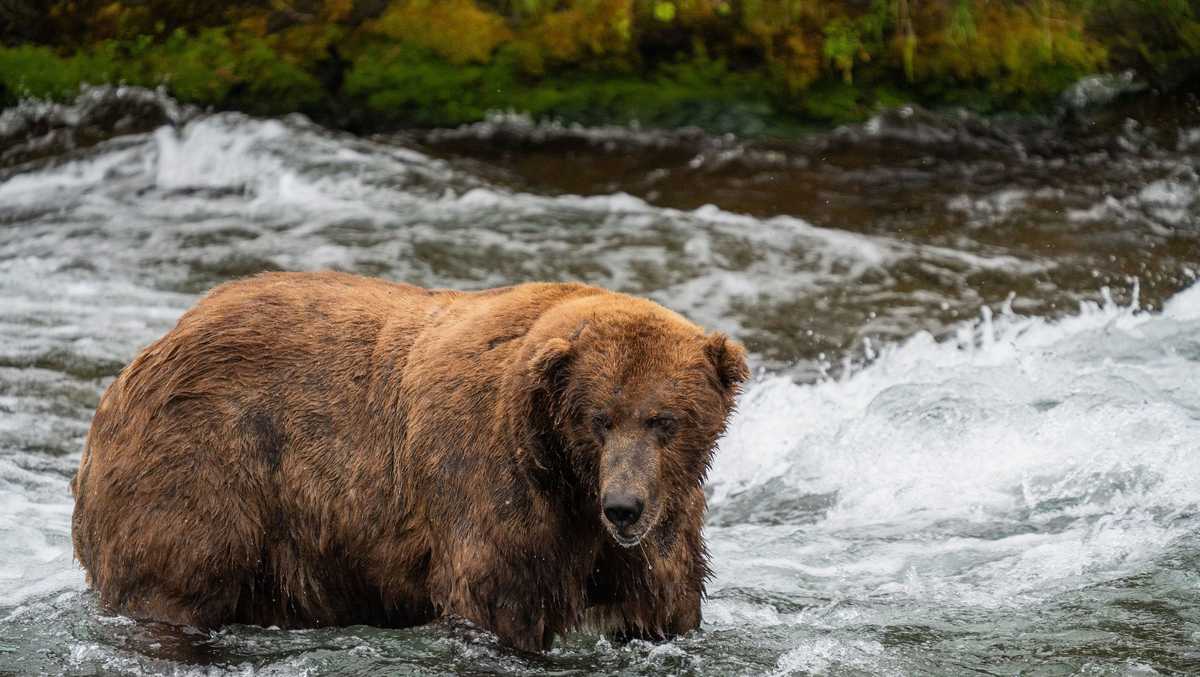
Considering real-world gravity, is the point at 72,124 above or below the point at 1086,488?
above

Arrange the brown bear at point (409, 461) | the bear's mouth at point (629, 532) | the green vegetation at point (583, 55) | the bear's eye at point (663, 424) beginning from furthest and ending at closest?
1. the green vegetation at point (583, 55)
2. the brown bear at point (409, 461)
3. the bear's eye at point (663, 424)
4. the bear's mouth at point (629, 532)

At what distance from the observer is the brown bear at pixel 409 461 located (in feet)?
18.7

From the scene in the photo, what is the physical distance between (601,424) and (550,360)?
0.29 m

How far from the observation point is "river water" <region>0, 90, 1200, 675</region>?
21.3 feet

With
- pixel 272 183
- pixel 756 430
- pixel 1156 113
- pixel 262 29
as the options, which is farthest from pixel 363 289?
pixel 1156 113

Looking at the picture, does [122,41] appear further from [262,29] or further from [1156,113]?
[1156,113]

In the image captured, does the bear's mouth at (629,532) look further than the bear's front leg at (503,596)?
No

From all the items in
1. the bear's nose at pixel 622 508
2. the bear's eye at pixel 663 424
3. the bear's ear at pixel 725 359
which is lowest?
the bear's nose at pixel 622 508

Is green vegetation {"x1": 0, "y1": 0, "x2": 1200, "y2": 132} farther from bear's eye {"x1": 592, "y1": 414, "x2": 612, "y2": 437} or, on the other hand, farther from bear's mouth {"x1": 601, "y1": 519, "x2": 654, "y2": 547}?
bear's mouth {"x1": 601, "y1": 519, "x2": 654, "y2": 547}

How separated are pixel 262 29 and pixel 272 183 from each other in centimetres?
A: 178

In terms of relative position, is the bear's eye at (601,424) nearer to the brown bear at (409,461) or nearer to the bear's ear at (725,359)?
the brown bear at (409,461)

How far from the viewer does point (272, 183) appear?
13.8m

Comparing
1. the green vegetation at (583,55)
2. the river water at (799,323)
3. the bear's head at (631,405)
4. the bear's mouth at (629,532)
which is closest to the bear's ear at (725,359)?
the bear's head at (631,405)

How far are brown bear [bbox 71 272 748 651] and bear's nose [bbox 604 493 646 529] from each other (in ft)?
0.09
